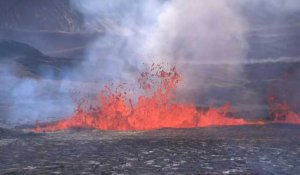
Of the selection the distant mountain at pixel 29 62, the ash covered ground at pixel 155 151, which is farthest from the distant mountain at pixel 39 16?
the ash covered ground at pixel 155 151

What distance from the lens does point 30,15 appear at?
122m

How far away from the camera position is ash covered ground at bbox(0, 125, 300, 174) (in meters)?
16.1

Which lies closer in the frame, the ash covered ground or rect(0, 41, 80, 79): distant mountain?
the ash covered ground

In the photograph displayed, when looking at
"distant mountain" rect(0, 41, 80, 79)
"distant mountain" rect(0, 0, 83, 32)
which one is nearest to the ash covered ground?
"distant mountain" rect(0, 41, 80, 79)

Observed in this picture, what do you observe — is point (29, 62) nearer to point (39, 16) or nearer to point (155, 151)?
point (39, 16)

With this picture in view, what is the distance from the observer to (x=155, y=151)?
771 inches

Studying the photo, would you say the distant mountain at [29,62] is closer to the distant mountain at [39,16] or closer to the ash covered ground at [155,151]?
the distant mountain at [39,16]

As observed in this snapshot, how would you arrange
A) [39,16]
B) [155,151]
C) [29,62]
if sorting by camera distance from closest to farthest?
[155,151] < [29,62] < [39,16]

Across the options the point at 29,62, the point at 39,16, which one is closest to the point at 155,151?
the point at 29,62

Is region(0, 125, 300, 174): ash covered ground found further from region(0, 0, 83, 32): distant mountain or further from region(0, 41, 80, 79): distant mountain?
region(0, 0, 83, 32): distant mountain

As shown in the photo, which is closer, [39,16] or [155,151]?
[155,151]

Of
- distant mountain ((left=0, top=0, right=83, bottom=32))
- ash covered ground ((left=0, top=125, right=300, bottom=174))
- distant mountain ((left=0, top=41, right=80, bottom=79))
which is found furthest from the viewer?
distant mountain ((left=0, top=0, right=83, bottom=32))

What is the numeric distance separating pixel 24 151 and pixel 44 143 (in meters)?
2.28

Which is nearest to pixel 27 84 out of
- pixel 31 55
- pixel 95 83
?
pixel 95 83
